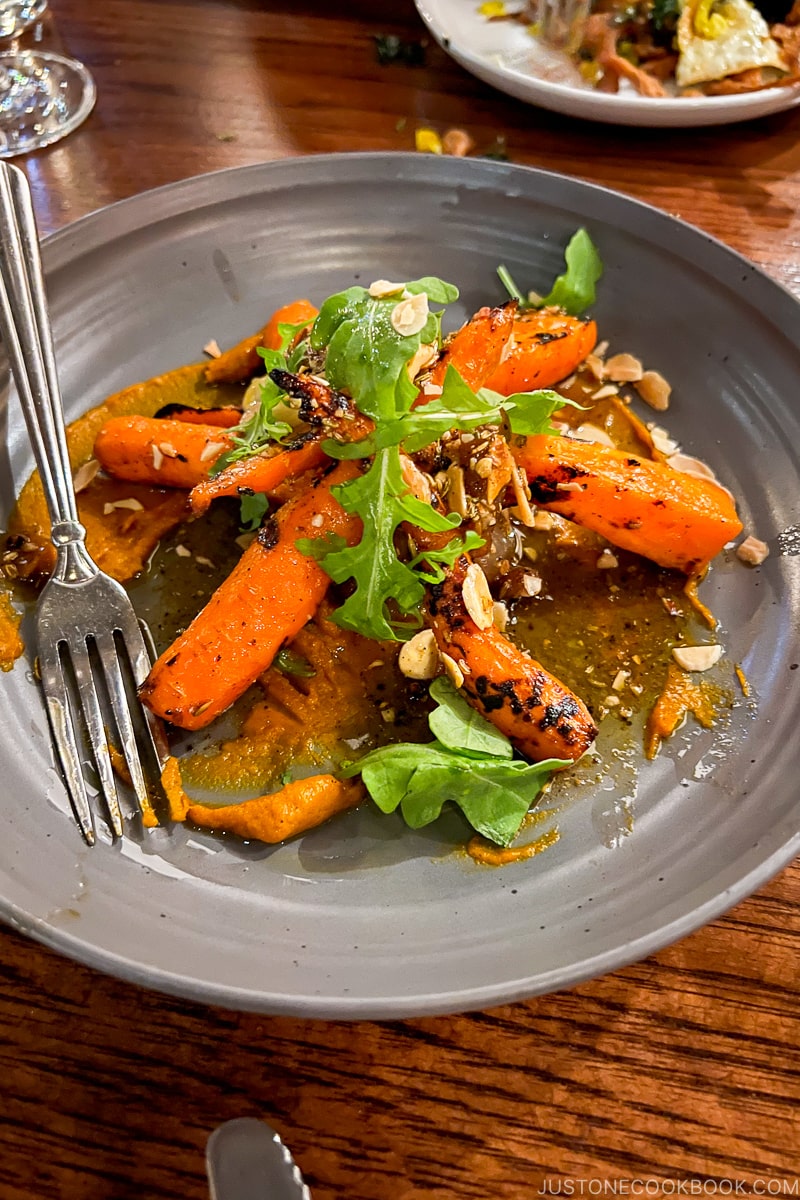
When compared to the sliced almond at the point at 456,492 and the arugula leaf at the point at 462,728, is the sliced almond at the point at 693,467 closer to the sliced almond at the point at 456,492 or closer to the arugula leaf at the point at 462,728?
the sliced almond at the point at 456,492

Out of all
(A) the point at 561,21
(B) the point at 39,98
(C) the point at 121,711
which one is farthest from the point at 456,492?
(B) the point at 39,98

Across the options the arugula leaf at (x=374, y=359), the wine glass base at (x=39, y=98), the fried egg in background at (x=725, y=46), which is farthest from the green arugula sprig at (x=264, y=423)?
the fried egg in background at (x=725, y=46)

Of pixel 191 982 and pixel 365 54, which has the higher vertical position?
pixel 365 54

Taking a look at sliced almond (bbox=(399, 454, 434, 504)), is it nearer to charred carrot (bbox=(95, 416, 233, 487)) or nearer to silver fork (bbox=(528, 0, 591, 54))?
charred carrot (bbox=(95, 416, 233, 487))

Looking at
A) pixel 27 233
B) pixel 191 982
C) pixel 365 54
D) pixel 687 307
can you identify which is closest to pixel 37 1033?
pixel 191 982

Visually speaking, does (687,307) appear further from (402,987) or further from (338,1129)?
(338,1129)

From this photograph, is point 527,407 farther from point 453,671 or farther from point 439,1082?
point 439,1082
